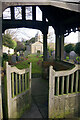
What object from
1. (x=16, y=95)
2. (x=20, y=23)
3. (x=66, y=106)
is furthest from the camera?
(x=20, y=23)

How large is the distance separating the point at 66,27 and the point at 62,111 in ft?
17.8

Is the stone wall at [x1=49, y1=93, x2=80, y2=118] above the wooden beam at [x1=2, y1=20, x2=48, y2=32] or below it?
below

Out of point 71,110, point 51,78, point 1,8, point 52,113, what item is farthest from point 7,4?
point 71,110

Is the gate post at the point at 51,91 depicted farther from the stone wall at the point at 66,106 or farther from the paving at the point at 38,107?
the paving at the point at 38,107

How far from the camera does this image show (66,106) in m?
3.51

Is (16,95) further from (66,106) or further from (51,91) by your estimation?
(66,106)

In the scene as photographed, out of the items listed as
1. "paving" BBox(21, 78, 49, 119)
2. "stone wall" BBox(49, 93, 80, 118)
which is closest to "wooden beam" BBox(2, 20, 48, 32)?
"paving" BBox(21, 78, 49, 119)

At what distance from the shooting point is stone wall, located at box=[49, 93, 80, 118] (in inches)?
133

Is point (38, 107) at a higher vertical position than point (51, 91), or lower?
lower

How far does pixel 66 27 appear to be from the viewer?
7.20m

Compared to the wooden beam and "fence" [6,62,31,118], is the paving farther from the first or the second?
the wooden beam

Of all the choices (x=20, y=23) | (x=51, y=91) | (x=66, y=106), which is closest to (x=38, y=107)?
(x=66, y=106)

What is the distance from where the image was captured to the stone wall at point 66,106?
3.38 m

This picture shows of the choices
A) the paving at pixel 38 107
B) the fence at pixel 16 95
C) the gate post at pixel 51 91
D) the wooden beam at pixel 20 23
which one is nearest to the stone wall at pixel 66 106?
the gate post at pixel 51 91
